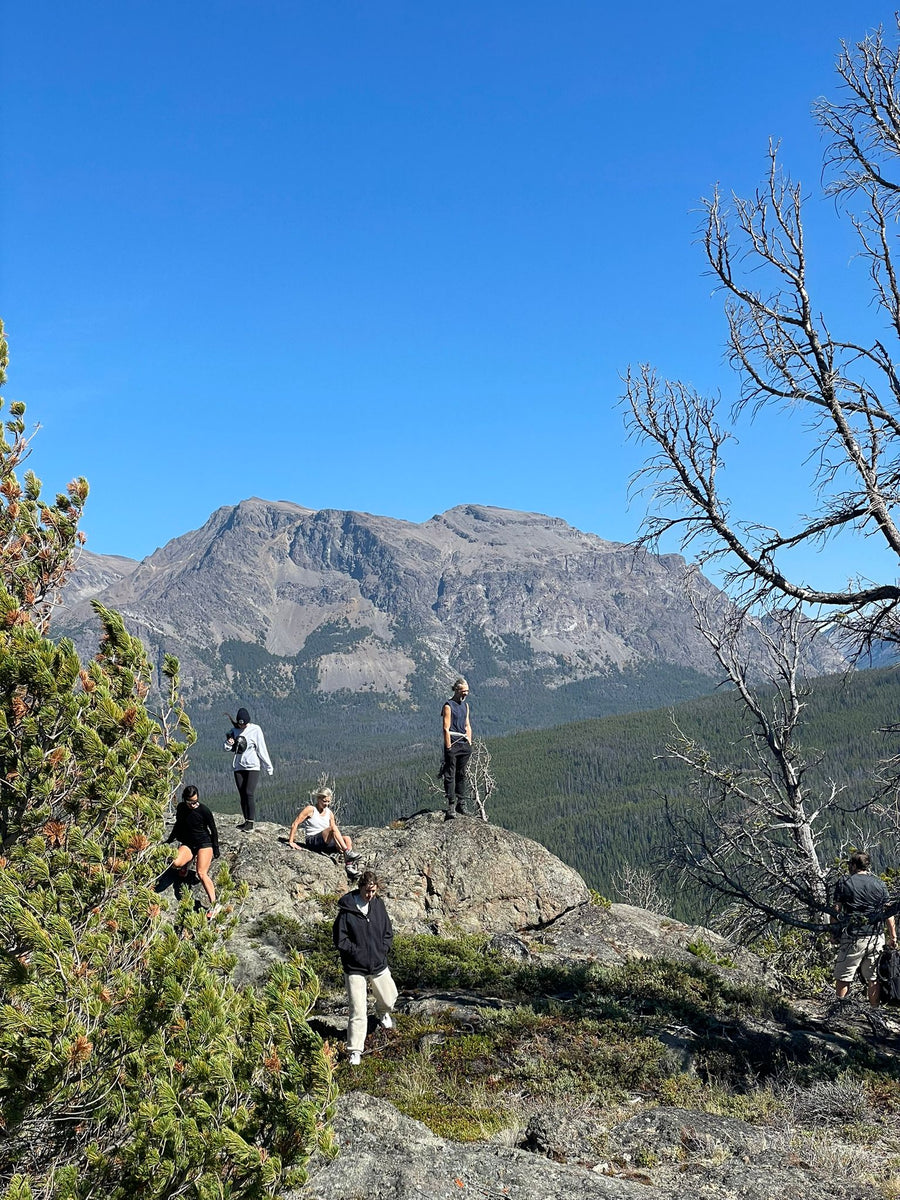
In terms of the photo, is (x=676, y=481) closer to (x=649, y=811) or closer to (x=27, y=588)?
(x=27, y=588)

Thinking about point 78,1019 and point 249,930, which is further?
point 249,930

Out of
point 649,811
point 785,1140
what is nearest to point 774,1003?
point 785,1140

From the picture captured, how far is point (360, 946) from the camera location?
965 centimetres

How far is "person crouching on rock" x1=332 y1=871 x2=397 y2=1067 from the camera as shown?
9453mm

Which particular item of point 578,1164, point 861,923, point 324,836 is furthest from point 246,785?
point 861,923

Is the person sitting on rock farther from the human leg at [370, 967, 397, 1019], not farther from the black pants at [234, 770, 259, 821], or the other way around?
the human leg at [370, 967, 397, 1019]

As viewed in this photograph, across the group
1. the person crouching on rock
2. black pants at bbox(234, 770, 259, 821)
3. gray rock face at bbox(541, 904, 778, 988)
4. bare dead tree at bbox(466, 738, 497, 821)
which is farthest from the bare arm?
bare dead tree at bbox(466, 738, 497, 821)

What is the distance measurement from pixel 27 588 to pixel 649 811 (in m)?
199

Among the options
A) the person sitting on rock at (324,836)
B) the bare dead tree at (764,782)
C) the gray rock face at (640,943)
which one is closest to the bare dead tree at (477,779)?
the bare dead tree at (764,782)

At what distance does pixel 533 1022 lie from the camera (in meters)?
11.0

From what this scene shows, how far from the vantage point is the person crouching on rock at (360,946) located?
31.0ft

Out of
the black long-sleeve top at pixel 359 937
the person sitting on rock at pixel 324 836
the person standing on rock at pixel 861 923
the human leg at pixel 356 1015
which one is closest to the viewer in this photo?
the person standing on rock at pixel 861 923

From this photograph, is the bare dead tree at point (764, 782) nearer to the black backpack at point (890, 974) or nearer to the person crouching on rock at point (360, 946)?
the black backpack at point (890, 974)

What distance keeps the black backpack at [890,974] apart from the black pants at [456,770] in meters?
7.33
